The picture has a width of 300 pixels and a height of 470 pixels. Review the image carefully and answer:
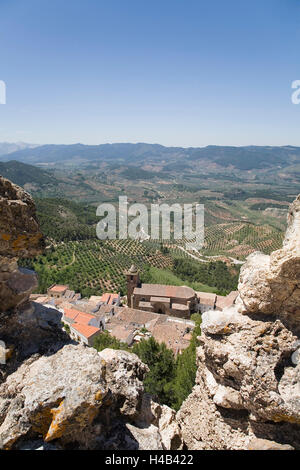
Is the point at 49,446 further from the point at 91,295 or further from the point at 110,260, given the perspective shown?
the point at 110,260

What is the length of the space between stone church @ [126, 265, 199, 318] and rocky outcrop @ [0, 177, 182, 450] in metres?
30.9

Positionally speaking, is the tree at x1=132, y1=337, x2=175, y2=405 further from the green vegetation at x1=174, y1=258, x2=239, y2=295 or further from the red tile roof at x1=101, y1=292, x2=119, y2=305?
the green vegetation at x1=174, y1=258, x2=239, y2=295

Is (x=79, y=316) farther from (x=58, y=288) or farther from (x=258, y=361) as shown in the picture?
(x=258, y=361)

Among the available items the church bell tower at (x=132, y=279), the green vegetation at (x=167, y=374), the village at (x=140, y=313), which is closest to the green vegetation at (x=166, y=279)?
the village at (x=140, y=313)

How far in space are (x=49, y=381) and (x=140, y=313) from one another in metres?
32.7

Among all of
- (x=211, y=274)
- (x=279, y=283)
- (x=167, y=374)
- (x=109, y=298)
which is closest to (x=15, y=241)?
(x=279, y=283)

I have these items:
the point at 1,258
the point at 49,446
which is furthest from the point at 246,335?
the point at 1,258

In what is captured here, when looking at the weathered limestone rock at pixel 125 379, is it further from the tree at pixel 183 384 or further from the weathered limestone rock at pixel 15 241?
the tree at pixel 183 384

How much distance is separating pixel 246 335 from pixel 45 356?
4887 mm

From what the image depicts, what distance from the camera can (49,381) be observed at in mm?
5609

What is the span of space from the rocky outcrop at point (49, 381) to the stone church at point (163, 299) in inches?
1217

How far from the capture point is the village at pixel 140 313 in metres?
31.3
